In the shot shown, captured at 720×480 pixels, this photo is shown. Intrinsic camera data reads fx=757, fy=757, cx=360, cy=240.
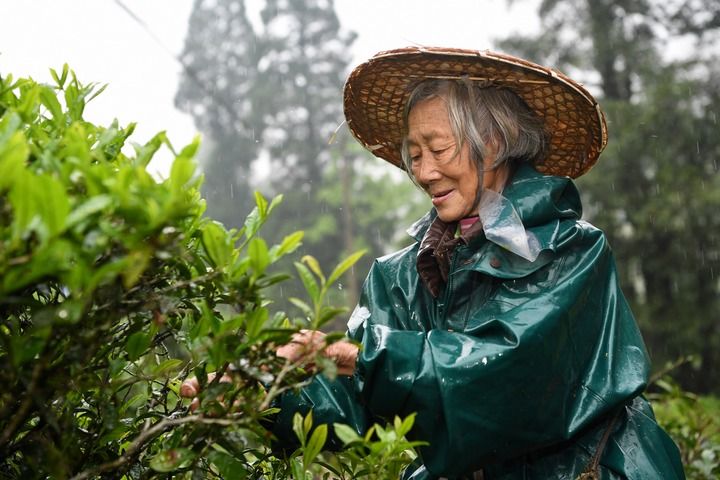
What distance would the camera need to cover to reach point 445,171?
2.21 meters

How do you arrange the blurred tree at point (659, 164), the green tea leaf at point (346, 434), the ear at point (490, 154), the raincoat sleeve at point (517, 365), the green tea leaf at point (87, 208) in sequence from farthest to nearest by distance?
the blurred tree at point (659, 164)
the ear at point (490, 154)
the raincoat sleeve at point (517, 365)
the green tea leaf at point (346, 434)
the green tea leaf at point (87, 208)

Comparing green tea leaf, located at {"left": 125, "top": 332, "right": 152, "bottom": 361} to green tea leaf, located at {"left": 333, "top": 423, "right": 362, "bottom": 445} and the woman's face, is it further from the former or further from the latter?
the woman's face

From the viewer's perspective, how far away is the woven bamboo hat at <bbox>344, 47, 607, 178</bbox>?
2.16 m

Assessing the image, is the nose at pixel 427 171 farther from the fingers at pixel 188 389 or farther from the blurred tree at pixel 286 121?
the blurred tree at pixel 286 121

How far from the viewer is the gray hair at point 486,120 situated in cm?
225

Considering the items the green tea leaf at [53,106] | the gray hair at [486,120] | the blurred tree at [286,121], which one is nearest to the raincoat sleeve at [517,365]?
the gray hair at [486,120]

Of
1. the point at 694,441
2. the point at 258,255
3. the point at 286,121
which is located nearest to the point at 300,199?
the point at 286,121

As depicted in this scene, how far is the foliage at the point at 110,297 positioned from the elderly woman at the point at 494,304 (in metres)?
0.17

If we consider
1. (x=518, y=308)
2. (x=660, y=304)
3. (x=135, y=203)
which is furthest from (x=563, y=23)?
(x=135, y=203)

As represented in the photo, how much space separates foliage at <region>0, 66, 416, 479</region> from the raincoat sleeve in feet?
1.02

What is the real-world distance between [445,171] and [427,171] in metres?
0.05

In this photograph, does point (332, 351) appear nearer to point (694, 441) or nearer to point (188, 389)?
point (188, 389)

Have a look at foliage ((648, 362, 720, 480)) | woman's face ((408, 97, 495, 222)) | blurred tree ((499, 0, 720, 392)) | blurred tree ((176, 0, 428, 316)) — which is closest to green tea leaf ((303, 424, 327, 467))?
woman's face ((408, 97, 495, 222))

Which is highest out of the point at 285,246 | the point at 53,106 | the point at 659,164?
the point at 53,106
